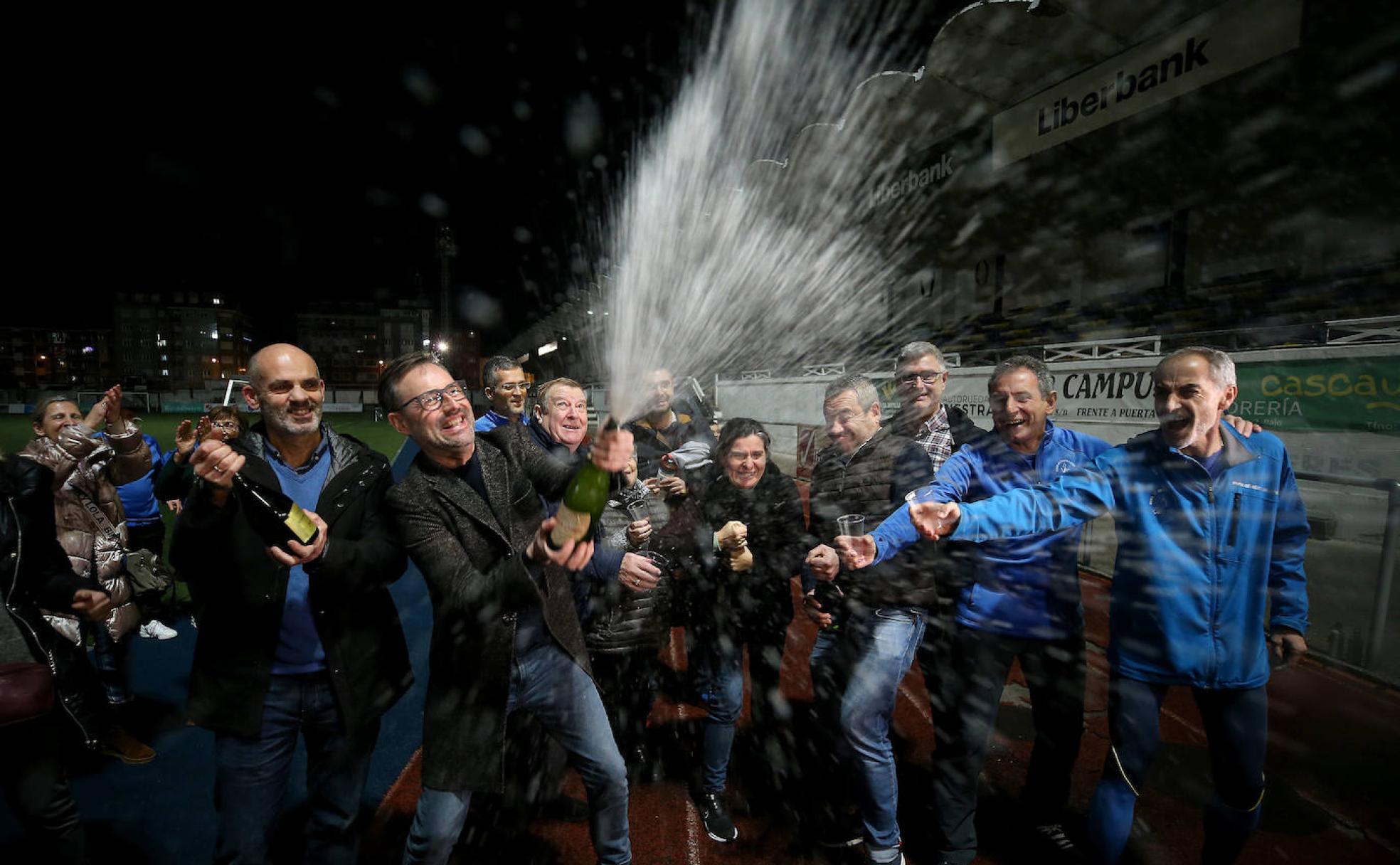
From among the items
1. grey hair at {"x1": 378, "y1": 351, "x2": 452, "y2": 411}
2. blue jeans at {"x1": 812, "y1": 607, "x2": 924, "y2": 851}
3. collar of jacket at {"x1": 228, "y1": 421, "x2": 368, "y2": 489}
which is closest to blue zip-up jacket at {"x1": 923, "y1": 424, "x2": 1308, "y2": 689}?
blue jeans at {"x1": 812, "y1": 607, "x2": 924, "y2": 851}

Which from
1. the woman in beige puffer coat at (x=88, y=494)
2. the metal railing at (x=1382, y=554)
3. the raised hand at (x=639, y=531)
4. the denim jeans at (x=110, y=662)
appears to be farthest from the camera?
the metal railing at (x=1382, y=554)

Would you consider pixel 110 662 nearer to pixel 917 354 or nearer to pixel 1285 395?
pixel 917 354

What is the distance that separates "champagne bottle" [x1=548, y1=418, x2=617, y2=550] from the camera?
194cm

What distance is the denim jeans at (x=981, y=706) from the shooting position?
2.74 meters

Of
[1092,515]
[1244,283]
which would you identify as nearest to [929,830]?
[1092,515]

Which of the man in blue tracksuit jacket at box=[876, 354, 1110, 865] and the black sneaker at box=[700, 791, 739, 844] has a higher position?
the man in blue tracksuit jacket at box=[876, 354, 1110, 865]

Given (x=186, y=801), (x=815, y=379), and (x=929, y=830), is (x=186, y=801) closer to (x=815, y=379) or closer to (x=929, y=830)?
(x=929, y=830)

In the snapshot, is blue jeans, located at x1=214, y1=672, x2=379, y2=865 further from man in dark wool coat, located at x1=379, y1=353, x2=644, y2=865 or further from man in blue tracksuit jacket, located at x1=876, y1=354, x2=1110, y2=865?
man in blue tracksuit jacket, located at x1=876, y1=354, x2=1110, y2=865

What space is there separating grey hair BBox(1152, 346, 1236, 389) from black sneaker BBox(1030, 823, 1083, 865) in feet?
7.56

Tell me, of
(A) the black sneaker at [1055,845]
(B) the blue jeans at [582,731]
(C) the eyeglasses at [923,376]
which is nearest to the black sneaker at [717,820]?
(B) the blue jeans at [582,731]

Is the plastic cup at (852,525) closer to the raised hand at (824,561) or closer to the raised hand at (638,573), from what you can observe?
the raised hand at (824,561)

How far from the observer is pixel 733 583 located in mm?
3271

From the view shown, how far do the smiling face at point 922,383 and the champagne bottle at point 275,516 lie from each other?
298cm

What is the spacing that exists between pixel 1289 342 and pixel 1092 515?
9661 mm
